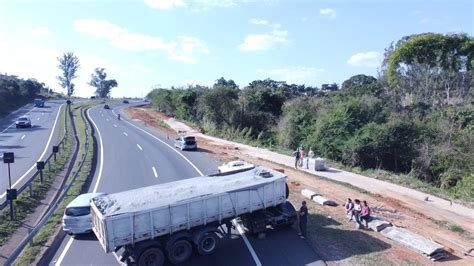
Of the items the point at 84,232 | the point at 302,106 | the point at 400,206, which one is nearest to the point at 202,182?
the point at 84,232

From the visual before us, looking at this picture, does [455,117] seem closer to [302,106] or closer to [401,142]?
[401,142]

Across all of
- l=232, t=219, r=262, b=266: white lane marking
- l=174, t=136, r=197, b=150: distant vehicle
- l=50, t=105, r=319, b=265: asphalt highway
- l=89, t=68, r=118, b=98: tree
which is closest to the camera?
l=232, t=219, r=262, b=266: white lane marking

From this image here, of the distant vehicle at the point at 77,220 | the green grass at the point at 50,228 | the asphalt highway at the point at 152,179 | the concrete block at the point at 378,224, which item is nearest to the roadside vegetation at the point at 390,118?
the concrete block at the point at 378,224

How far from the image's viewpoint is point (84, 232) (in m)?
15.6

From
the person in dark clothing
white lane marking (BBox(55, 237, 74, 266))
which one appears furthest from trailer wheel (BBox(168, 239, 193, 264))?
the person in dark clothing

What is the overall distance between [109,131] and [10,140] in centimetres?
1192

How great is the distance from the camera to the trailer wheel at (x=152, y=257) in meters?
12.7

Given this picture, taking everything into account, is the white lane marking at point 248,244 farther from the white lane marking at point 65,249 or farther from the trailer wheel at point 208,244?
the white lane marking at point 65,249

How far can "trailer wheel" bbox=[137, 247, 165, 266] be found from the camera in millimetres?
12734

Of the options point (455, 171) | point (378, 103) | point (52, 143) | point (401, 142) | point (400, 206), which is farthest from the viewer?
point (378, 103)

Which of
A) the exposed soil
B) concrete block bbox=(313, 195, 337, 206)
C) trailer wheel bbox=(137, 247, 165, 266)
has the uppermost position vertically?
trailer wheel bbox=(137, 247, 165, 266)

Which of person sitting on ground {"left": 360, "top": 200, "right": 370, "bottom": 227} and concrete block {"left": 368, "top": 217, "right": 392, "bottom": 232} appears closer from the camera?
concrete block {"left": 368, "top": 217, "right": 392, "bottom": 232}

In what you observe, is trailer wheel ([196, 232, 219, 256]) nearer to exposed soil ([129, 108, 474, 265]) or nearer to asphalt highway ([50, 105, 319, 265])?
asphalt highway ([50, 105, 319, 265])

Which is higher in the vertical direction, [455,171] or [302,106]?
[302,106]
